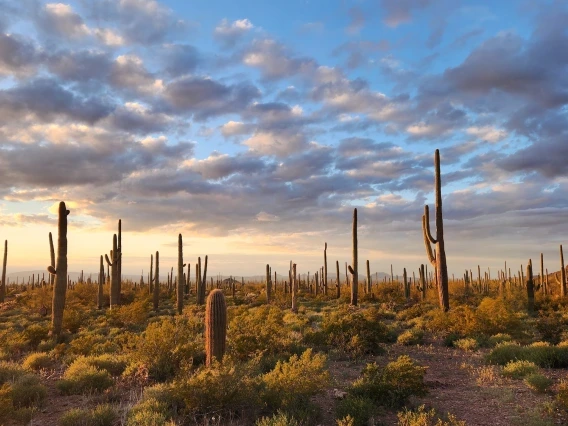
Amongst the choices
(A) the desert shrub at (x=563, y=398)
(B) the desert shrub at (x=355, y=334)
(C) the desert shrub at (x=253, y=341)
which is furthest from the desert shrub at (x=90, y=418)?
(A) the desert shrub at (x=563, y=398)

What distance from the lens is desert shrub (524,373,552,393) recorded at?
9.21m

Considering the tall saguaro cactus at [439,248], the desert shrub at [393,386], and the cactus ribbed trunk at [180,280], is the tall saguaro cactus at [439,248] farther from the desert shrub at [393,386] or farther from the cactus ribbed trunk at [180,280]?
the cactus ribbed trunk at [180,280]

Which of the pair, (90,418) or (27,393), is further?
(27,393)

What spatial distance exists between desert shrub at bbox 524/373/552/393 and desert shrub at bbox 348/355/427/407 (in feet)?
7.63

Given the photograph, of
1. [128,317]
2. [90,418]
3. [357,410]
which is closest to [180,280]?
[128,317]

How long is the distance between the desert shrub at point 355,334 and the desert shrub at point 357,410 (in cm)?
513

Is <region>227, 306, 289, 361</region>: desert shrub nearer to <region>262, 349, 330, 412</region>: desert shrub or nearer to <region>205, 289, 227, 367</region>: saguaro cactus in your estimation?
<region>205, 289, 227, 367</region>: saguaro cactus

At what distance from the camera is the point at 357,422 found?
7609 millimetres

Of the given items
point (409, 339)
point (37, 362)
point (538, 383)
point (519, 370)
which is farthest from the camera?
point (409, 339)

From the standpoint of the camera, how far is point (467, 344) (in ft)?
47.0

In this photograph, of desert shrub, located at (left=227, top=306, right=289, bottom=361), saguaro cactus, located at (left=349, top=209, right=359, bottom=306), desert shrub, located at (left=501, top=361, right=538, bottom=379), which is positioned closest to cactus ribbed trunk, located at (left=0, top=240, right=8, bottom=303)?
saguaro cactus, located at (left=349, top=209, right=359, bottom=306)

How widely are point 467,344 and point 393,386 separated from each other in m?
6.64

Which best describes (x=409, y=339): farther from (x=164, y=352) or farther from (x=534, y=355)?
(x=164, y=352)

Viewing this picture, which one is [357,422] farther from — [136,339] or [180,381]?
[136,339]
